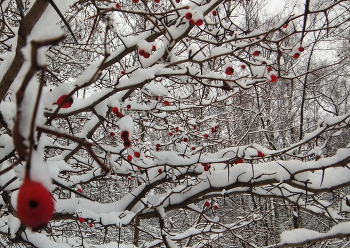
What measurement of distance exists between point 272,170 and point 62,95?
150cm

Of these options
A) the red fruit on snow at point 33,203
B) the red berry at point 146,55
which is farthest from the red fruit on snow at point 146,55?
the red fruit on snow at point 33,203

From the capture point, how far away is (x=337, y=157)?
5.04 feet

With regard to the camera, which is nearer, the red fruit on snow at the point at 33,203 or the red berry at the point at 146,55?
the red fruit on snow at the point at 33,203

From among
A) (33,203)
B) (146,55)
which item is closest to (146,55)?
(146,55)

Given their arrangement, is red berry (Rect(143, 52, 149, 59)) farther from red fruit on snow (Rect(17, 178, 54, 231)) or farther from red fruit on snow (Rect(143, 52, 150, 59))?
red fruit on snow (Rect(17, 178, 54, 231))

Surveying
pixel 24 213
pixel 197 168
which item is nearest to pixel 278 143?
pixel 197 168

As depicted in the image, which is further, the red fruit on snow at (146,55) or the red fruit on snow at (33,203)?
the red fruit on snow at (146,55)

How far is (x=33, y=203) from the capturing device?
343 millimetres

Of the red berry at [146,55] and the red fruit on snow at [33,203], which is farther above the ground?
the red berry at [146,55]

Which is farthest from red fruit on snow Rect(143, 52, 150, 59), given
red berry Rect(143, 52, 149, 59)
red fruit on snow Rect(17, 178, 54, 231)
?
red fruit on snow Rect(17, 178, 54, 231)

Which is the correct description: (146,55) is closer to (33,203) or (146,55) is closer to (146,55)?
(146,55)

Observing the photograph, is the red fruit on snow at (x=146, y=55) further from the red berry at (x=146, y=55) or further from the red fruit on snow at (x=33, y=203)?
the red fruit on snow at (x=33, y=203)

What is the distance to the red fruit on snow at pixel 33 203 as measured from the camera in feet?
1.13

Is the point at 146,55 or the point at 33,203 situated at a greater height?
the point at 146,55
